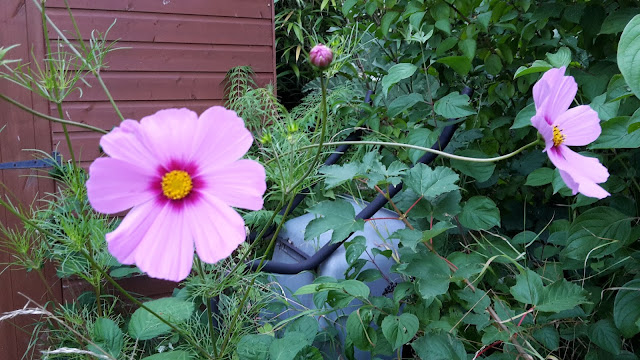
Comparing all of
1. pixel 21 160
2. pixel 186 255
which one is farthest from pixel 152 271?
pixel 21 160

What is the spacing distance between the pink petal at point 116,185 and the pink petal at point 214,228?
0.15 ft

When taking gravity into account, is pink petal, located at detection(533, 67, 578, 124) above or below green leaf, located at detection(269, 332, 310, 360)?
above

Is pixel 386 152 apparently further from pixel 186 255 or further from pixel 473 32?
pixel 186 255

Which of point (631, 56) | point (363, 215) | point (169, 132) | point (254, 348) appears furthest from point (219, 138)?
point (363, 215)

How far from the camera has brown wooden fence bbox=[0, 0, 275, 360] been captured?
1.93 meters

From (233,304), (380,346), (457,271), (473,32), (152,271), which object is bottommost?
(233,304)

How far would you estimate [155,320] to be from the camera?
106 cm

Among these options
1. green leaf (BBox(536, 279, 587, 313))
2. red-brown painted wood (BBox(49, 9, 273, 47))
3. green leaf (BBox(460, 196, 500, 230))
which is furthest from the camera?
red-brown painted wood (BBox(49, 9, 273, 47))

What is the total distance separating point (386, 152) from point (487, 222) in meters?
0.61

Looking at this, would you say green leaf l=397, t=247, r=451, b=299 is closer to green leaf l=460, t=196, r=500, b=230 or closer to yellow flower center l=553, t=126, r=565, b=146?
green leaf l=460, t=196, r=500, b=230

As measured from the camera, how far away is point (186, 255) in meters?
0.42

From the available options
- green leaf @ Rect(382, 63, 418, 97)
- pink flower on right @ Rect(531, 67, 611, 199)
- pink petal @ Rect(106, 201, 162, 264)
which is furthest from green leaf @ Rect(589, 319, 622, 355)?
pink petal @ Rect(106, 201, 162, 264)

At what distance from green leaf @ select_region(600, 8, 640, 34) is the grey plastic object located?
25.2 inches

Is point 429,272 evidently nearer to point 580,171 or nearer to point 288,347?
point 288,347
